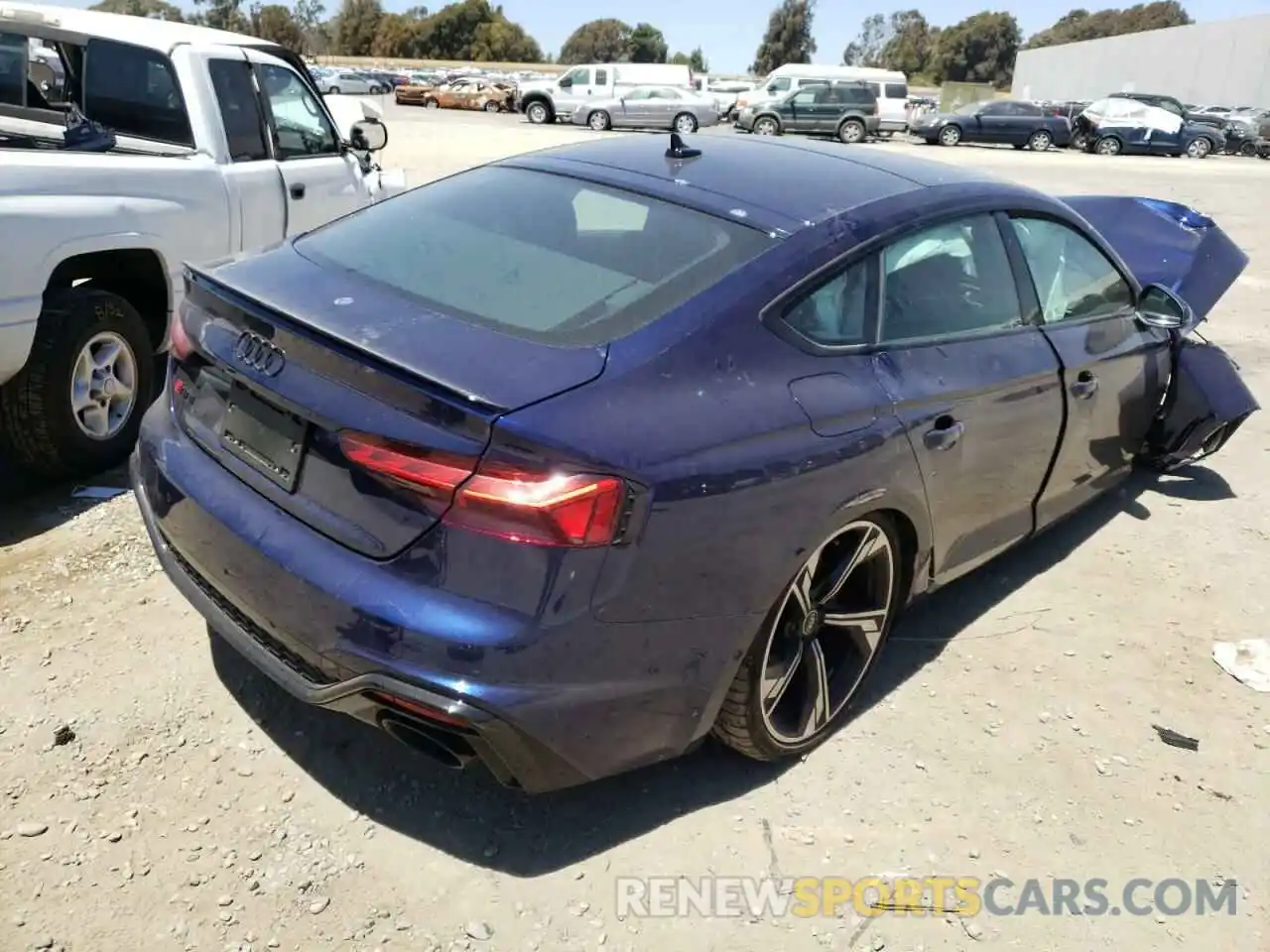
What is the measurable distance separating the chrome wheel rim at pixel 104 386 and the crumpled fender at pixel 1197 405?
4694mm

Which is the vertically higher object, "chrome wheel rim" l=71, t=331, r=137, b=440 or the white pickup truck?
the white pickup truck

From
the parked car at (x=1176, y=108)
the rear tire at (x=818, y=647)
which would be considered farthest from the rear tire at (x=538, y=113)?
the rear tire at (x=818, y=647)

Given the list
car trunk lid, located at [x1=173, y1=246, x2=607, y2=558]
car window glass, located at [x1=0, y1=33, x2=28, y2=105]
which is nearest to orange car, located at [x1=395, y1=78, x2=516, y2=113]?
car window glass, located at [x1=0, y1=33, x2=28, y2=105]

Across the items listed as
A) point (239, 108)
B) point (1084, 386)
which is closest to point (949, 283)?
point (1084, 386)

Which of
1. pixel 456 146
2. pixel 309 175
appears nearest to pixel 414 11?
pixel 456 146

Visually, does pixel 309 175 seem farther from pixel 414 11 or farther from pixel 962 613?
pixel 414 11

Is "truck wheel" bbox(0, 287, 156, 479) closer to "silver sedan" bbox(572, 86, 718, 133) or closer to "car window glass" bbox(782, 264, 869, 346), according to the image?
"car window glass" bbox(782, 264, 869, 346)

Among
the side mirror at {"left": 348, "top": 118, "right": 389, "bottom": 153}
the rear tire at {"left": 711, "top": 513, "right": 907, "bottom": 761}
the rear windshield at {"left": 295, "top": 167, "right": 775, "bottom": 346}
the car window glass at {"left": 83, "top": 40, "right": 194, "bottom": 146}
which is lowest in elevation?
the rear tire at {"left": 711, "top": 513, "right": 907, "bottom": 761}

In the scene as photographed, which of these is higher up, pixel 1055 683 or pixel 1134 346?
pixel 1134 346

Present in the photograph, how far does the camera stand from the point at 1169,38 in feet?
203

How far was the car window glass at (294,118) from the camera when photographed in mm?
5434

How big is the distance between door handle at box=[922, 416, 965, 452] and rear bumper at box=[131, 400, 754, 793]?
0.91 metres

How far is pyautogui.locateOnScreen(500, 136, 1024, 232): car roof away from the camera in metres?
2.88

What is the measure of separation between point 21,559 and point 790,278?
2.98 meters
